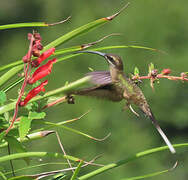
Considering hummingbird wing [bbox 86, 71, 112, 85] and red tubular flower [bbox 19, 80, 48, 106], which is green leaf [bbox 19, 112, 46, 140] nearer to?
red tubular flower [bbox 19, 80, 48, 106]

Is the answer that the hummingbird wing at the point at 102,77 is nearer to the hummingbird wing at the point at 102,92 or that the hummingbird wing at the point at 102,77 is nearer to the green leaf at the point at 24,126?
the hummingbird wing at the point at 102,92

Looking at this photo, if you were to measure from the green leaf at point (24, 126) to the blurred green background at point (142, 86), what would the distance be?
656 cm

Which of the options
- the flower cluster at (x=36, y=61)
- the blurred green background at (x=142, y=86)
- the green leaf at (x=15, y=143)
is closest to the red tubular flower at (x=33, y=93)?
the flower cluster at (x=36, y=61)

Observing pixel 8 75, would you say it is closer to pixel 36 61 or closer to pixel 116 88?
pixel 36 61

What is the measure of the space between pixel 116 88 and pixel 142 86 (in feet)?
23.8

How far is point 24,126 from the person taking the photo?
102 cm

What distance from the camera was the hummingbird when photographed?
1084mm

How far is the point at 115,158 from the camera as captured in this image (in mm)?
8055

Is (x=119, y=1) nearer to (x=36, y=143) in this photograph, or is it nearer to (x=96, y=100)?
(x=36, y=143)

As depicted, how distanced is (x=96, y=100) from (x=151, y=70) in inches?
9.0

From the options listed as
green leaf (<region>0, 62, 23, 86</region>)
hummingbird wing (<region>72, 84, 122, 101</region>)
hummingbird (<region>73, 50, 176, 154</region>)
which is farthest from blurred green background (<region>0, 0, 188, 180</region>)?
green leaf (<region>0, 62, 23, 86</region>)

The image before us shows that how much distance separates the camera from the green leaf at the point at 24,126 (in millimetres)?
1004

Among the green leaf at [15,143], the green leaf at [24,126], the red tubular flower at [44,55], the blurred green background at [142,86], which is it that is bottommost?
the blurred green background at [142,86]

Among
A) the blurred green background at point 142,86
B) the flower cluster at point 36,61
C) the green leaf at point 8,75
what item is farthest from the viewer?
the blurred green background at point 142,86
